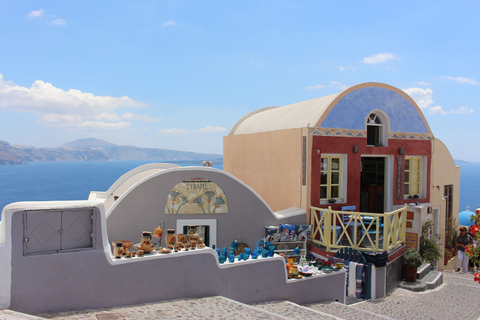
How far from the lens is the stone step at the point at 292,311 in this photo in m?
8.22

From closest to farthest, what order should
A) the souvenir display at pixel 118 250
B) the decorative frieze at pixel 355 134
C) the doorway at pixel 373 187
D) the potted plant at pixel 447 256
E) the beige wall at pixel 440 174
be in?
1. the souvenir display at pixel 118 250
2. the decorative frieze at pixel 355 134
3. the doorway at pixel 373 187
4. the beige wall at pixel 440 174
5. the potted plant at pixel 447 256

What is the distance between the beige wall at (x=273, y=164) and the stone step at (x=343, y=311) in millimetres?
3961

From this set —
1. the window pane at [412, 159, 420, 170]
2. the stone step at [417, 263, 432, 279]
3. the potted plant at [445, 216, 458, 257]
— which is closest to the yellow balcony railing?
the stone step at [417, 263, 432, 279]

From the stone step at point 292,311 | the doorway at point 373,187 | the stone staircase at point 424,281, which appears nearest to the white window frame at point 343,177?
the doorway at point 373,187

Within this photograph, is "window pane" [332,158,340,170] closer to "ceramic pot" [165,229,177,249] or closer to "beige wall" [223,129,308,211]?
"beige wall" [223,129,308,211]

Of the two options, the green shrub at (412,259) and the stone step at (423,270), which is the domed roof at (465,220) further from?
the green shrub at (412,259)

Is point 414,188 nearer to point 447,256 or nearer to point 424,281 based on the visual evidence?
point 424,281

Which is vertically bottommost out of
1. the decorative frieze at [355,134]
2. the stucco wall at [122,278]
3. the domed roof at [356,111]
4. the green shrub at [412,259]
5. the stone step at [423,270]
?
the stone step at [423,270]

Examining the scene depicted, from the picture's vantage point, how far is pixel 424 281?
43.6 feet

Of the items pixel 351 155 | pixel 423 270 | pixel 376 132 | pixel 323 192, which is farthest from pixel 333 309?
pixel 376 132

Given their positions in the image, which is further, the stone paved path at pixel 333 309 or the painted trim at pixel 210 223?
the painted trim at pixel 210 223

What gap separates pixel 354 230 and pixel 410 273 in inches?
127

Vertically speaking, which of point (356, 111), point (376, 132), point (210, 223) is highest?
point (356, 111)

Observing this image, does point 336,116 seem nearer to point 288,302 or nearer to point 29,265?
point 288,302
